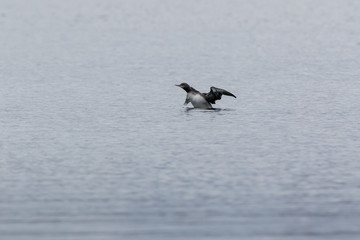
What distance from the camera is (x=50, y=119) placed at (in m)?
27.2

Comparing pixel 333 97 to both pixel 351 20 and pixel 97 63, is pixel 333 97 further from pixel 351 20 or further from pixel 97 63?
pixel 351 20

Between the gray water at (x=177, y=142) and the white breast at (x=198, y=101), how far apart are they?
0.49 m

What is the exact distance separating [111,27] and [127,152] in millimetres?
48807

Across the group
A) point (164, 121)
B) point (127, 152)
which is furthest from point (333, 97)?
point (127, 152)

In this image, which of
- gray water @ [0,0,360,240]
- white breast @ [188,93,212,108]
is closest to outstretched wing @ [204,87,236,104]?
white breast @ [188,93,212,108]

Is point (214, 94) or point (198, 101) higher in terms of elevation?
point (214, 94)

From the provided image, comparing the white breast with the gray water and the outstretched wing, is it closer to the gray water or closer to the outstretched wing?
the outstretched wing

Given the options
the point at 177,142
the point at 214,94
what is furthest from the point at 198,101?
the point at 177,142

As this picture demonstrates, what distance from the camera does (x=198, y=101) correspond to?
2994 cm

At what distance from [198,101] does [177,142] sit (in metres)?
6.84

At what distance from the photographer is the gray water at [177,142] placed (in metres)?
16.0

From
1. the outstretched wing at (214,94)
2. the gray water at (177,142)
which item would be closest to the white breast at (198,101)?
the outstretched wing at (214,94)

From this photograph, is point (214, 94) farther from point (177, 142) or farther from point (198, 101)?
point (177, 142)

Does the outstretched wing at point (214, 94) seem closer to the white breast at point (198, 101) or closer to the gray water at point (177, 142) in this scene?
Result: the white breast at point (198, 101)
